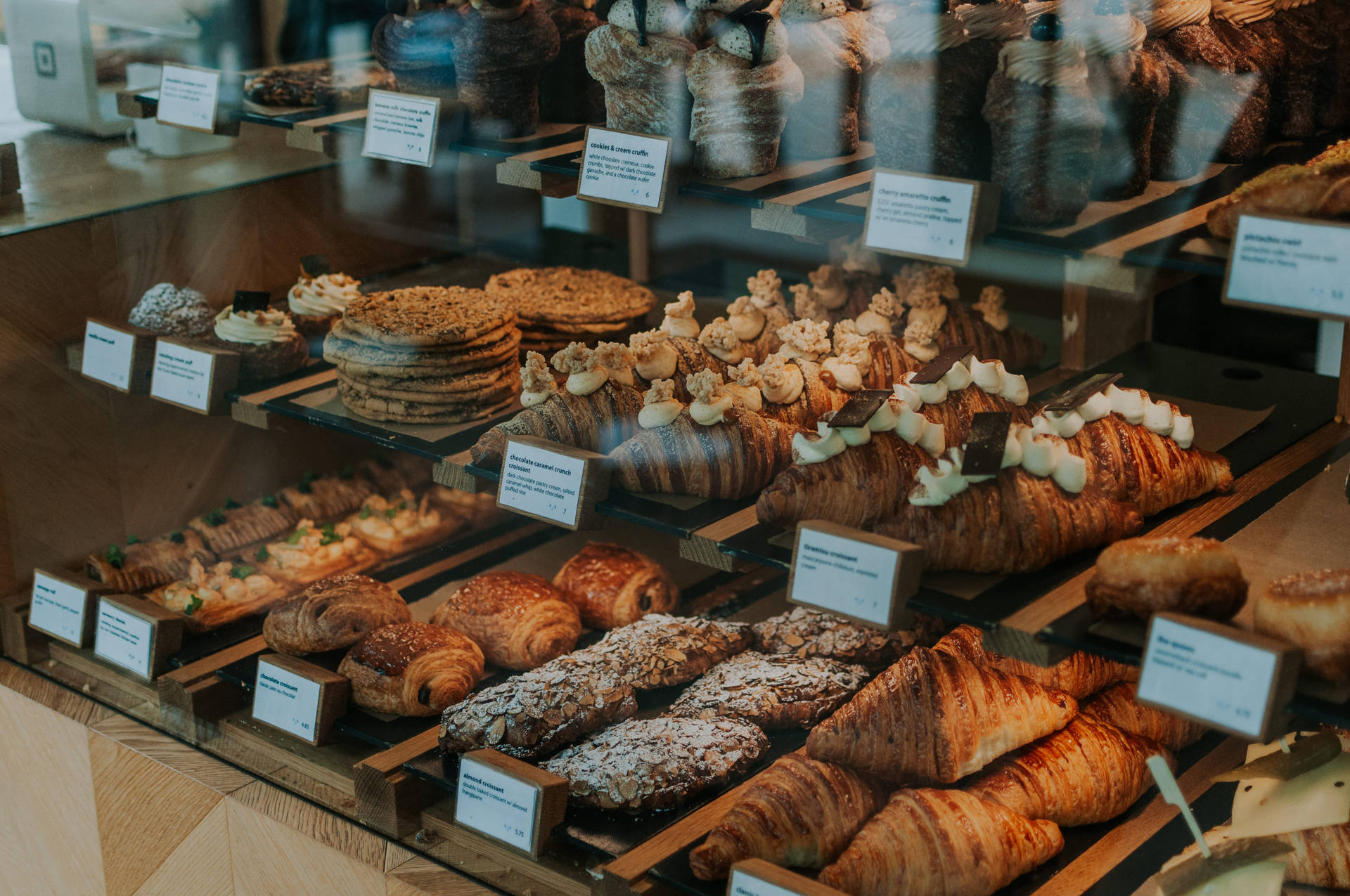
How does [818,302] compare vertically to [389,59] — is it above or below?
below

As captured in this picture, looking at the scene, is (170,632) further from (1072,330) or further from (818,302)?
(1072,330)

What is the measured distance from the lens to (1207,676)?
136cm

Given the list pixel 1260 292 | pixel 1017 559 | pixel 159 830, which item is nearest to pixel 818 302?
pixel 1017 559

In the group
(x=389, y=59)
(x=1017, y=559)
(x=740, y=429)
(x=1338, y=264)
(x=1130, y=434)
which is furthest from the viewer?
(x=389, y=59)

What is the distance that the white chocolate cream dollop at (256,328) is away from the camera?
2564mm

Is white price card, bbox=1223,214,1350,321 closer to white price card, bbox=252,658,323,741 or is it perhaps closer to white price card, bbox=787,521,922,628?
white price card, bbox=787,521,922,628

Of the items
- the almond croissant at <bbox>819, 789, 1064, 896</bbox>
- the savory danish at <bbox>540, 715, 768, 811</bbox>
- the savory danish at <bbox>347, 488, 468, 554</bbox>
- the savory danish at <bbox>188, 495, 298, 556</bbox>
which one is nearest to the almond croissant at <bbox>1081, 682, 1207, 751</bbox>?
the almond croissant at <bbox>819, 789, 1064, 896</bbox>

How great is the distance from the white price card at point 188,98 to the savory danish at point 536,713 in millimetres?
1236

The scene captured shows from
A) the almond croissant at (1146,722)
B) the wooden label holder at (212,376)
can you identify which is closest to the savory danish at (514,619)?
the wooden label holder at (212,376)

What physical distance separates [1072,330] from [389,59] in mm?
1351

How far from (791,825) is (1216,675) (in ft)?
2.15

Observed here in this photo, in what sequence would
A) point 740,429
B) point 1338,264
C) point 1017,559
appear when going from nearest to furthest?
point 1338,264 → point 1017,559 → point 740,429

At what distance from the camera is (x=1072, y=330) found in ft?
7.78

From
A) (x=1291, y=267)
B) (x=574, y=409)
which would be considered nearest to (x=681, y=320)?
(x=574, y=409)
